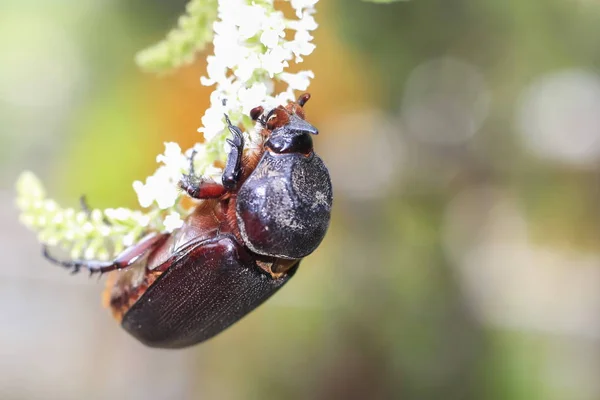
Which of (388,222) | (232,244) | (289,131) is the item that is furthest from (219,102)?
(388,222)

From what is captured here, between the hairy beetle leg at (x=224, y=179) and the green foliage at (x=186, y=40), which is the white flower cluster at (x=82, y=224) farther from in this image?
the green foliage at (x=186, y=40)

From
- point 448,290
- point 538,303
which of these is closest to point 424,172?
point 448,290

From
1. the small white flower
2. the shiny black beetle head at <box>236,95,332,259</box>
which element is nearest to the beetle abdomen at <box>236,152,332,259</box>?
the shiny black beetle head at <box>236,95,332,259</box>

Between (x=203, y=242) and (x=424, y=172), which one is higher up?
(x=203, y=242)

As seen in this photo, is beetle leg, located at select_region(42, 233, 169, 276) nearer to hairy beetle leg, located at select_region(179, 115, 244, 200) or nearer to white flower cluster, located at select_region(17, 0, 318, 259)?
white flower cluster, located at select_region(17, 0, 318, 259)

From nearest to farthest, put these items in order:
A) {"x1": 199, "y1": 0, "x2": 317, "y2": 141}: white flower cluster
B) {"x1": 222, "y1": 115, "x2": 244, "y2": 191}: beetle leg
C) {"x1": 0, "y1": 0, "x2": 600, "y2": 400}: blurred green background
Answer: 1. {"x1": 199, "y1": 0, "x2": 317, "y2": 141}: white flower cluster
2. {"x1": 222, "y1": 115, "x2": 244, "y2": 191}: beetle leg
3. {"x1": 0, "y1": 0, "x2": 600, "y2": 400}: blurred green background

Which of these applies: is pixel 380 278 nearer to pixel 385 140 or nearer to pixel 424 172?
pixel 424 172
